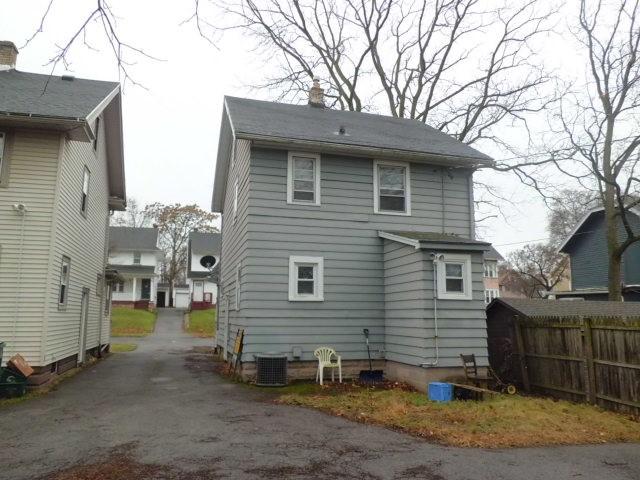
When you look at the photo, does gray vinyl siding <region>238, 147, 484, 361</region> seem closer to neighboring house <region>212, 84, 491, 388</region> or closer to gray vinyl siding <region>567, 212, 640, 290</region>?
neighboring house <region>212, 84, 491, 388</region>

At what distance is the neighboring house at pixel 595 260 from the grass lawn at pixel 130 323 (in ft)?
80.5

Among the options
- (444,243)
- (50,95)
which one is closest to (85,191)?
(50,95)

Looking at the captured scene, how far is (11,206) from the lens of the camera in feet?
36.1

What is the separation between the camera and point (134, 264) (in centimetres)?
4662

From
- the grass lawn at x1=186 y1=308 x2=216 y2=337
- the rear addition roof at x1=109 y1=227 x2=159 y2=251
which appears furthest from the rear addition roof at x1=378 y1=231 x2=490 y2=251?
the rear addition roof at x1=109 y1=227 x2=159 y2=251

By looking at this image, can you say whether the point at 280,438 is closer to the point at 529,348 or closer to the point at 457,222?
the point at 529,348

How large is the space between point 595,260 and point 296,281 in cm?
1885

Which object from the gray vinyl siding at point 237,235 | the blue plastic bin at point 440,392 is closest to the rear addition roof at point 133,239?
the gray vinyl siding at point 237,235

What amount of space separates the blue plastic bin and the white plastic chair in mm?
2541

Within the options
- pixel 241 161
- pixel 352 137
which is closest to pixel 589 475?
pixel 352 137

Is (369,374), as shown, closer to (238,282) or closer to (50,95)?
(238,282)

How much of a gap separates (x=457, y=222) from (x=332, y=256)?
12.0ft

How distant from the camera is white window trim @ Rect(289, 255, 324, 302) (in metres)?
12.1

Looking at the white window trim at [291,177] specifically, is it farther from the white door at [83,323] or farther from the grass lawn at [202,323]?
the grass lawn at [202,323]
